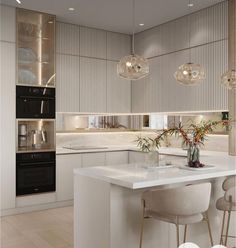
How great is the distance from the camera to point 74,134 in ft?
21.2

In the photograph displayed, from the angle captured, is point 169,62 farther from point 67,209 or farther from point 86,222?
point 86,222

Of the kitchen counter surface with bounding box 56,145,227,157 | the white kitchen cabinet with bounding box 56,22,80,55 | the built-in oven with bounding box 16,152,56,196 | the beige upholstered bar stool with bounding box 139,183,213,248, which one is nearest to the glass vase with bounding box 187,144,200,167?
the beige upholstered bar stool with bounding box 139,183,213,248

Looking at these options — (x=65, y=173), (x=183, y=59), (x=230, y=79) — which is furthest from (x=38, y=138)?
(x=230, y=79)

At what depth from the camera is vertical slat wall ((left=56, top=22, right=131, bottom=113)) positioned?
605 centimetres

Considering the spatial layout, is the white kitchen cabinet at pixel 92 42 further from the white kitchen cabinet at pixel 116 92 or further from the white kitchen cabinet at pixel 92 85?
the white kitchen cabinet at pixel 116 92

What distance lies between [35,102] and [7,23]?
127 cm

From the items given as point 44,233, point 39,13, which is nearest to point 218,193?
point 44,233

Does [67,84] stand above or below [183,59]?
below

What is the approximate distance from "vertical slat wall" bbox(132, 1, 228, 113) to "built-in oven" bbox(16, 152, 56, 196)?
7.20 feet

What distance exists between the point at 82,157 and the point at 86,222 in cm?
262

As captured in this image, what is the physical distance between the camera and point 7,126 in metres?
5.15

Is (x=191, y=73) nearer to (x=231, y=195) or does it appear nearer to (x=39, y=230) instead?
(x=231, y=195)

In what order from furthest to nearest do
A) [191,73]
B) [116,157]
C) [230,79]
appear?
[116,157] < [230,79] < [191,73]

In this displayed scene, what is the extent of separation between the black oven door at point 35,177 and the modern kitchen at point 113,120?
0.05 ft
